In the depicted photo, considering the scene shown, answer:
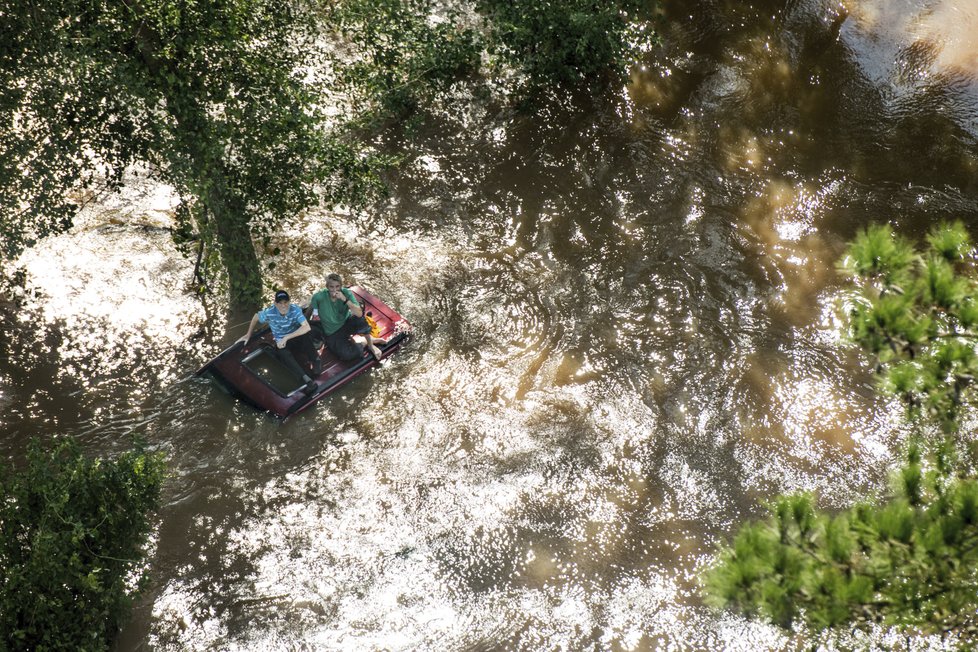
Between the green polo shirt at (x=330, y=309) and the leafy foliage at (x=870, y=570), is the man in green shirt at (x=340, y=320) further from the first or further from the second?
the leafy foliage at (x=870, y=570)

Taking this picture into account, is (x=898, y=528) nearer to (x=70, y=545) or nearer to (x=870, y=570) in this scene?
(x=870, y=570)

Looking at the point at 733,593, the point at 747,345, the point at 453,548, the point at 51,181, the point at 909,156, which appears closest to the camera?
the point at 733,593

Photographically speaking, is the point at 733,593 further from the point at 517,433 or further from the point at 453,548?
the point at 517,433

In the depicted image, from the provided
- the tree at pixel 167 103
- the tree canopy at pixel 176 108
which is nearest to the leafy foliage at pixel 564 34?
the tree canopy at pixel 176 108

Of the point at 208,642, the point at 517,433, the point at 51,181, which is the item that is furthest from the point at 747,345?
the point at 51,181

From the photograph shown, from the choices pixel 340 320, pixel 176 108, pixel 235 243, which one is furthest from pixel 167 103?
pixel 340 320
